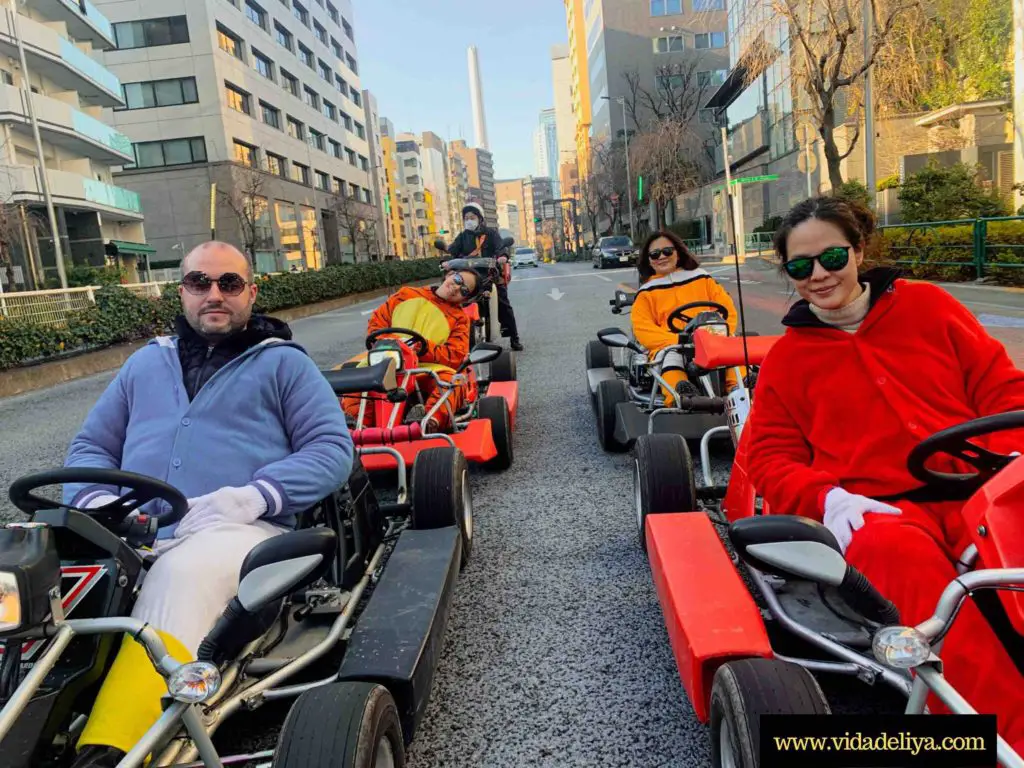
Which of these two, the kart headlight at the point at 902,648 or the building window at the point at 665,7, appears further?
the building window at the point at 665,7

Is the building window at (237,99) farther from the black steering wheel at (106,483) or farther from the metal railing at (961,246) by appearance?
the black steering wheel at (106,483)

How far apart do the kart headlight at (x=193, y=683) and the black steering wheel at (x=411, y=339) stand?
3.60 meters

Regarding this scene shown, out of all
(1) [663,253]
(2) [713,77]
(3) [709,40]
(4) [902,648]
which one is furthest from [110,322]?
(3) [709,40]

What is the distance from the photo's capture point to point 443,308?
5434 millimetres

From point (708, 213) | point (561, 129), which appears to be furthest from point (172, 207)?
point (561, 129)

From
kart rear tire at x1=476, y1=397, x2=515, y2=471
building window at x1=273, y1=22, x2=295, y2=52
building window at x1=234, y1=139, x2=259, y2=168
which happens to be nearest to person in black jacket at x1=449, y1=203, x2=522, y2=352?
kart rear tire at x1=476, y1=397, x2=515, y2=471

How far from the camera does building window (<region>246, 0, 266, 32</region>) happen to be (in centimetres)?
4183

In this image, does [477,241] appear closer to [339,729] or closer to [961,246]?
[339,729]

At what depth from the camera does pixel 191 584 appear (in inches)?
71.2

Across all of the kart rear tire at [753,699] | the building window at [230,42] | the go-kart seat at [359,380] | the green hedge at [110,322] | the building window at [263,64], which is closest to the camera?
the kart rear tire at [753,699]

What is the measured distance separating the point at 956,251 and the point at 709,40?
55273 mm

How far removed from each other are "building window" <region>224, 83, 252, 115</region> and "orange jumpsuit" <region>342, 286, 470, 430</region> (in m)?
38.0

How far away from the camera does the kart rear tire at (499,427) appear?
15.0 ft

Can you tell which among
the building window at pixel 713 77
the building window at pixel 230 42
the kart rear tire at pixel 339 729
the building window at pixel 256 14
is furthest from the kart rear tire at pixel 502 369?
the building window at pixel 713 77
